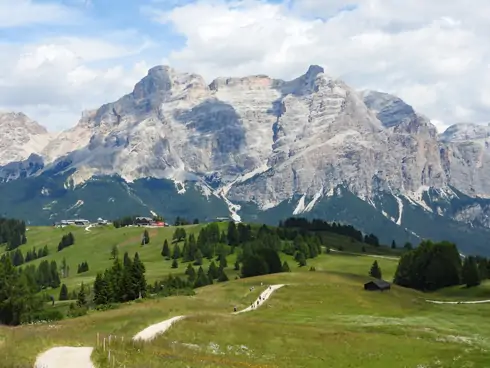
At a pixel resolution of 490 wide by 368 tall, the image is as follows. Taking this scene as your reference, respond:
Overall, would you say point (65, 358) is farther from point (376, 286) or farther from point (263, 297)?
point (376, 286)

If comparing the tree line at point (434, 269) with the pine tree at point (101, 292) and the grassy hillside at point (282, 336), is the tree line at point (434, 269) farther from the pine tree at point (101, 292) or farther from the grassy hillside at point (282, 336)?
the pine tree at point (101, 292)

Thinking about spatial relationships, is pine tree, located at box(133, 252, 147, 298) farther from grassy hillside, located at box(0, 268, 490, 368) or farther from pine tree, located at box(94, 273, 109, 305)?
grassy hillside, located at box(0, 268, 490, 368)

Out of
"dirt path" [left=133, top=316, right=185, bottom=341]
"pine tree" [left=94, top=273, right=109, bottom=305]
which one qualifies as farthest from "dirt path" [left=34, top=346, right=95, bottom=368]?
"pine tree" [left=94, top=273, right=109, bottom=305]

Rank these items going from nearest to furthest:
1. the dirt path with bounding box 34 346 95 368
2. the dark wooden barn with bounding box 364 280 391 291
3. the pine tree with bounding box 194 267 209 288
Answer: the dirt path with bounding box 34 346 95 368, the dark wooden barn with bounding box 364 280 391 291, the pine tree with bounding box 194 267 209 288

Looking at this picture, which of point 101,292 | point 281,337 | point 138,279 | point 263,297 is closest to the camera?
point 281,337

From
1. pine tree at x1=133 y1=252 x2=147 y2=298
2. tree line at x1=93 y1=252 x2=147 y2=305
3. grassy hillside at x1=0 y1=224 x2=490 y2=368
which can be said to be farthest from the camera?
pine tree at x1=133 y1=252 x2=147 y2=298

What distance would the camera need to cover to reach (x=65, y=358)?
37906 millimetres

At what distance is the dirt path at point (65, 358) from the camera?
35.8 m

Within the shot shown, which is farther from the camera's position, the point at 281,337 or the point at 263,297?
the point at 263,297

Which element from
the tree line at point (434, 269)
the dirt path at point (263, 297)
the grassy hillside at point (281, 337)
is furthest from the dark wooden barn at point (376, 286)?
the tree line at point (434, 269)

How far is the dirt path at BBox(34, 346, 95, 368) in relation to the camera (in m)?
35.8

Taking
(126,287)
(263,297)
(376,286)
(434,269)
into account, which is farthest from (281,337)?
(434,269)

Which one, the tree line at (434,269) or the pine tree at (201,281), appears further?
the pine tree at (201,281)

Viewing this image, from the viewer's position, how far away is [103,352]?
129 ft
